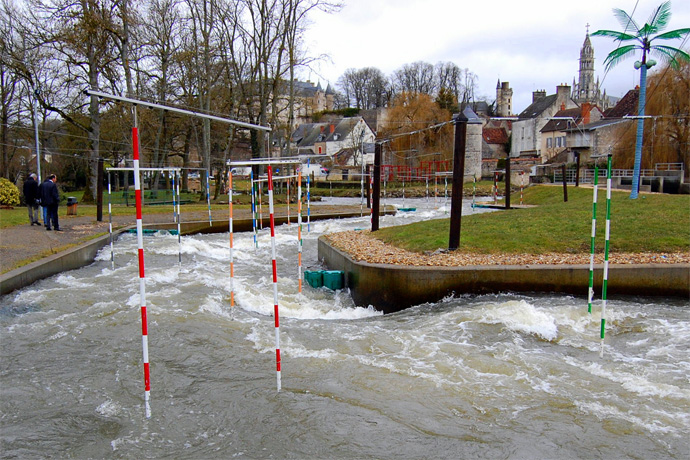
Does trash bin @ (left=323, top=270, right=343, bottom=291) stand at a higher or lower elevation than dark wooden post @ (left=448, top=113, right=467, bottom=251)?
lower

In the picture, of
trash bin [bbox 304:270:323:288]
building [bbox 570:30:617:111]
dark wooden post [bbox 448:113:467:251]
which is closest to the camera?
dark wooden post [bbox 448:113:467:251]

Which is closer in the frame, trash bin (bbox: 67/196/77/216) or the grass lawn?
the grass lawn

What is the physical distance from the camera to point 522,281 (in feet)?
35.8

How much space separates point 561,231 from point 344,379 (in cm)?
909

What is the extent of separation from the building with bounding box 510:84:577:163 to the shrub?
219 feet

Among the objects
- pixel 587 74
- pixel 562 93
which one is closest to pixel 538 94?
pixel 562 93

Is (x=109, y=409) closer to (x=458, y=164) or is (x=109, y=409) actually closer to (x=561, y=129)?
(x=458, y=164)

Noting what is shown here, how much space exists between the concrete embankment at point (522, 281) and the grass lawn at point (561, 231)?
1.50 m

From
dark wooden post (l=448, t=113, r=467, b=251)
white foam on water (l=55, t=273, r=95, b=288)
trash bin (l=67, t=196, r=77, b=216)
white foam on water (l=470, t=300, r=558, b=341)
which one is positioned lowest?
white foam on water (l=55, t=273, r=95, b=288)

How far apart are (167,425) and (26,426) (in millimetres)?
1432

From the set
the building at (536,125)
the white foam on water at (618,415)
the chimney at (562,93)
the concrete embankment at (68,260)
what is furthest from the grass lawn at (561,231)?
the chimney at (562,93)

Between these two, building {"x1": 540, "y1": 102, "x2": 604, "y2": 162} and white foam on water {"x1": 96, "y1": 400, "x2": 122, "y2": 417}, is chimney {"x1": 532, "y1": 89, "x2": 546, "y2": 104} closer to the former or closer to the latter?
building {"x1": 540, "y1": 102, "x2": 604, "y2": 162}

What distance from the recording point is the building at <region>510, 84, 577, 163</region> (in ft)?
265

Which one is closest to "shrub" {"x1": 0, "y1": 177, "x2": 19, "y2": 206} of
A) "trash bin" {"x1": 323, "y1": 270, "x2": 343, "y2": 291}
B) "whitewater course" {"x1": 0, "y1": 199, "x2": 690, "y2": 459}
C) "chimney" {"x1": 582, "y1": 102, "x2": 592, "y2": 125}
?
"whitewater course" {"x1": 0, "y1": 199, "x2": 690, "y2": 459}
